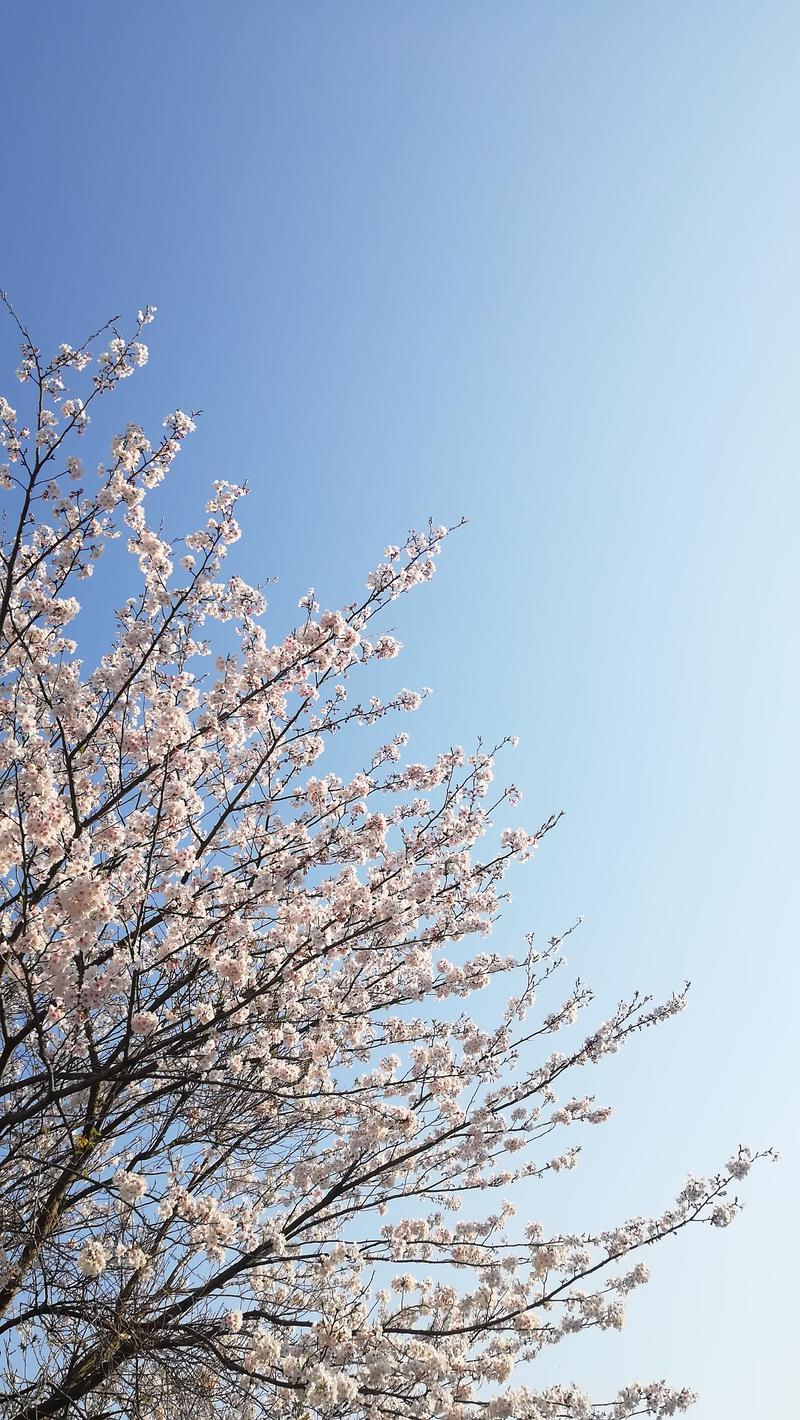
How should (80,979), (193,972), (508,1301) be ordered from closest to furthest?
(80,979)
(193,972)
(508,1301)

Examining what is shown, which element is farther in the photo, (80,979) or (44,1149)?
(44,1149)

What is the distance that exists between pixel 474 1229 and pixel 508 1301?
4.88 ft

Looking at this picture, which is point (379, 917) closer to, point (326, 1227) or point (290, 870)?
point (290, 870)

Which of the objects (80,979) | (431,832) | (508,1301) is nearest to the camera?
(80,979)

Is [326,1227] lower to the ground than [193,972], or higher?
lower

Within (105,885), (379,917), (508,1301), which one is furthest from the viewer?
(379,917)

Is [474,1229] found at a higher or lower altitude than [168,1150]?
lower

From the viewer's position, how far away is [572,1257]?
23.9ft

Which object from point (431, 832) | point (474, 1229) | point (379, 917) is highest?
point (431, 832)

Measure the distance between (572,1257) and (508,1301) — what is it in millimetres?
635

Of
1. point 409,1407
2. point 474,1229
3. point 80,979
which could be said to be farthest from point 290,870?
point 474,1229

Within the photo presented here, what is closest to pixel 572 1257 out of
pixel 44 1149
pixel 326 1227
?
pixel 326 1227

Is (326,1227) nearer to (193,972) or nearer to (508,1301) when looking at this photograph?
(508,1301)

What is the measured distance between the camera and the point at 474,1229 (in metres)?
8.62
